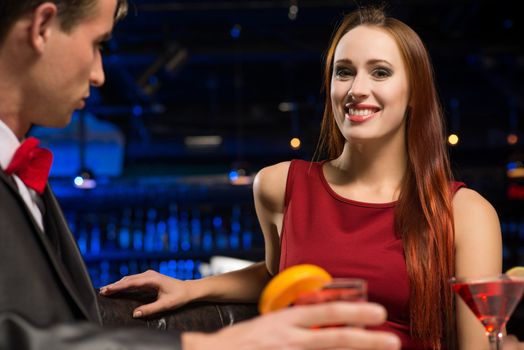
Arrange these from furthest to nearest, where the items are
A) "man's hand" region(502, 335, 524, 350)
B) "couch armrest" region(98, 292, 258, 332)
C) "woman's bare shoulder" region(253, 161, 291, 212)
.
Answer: "woman's bare shoulder" region(253, 161, 291, 212), "couch armrest" region(98, 292, 258, 332), "man's hand" region(502, 335, 524, 350)

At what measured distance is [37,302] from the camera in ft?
4.48

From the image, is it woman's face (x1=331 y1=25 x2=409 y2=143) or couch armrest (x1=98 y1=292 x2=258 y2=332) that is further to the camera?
woman's face (x1=331 y1=25 x2=409 y2=143)

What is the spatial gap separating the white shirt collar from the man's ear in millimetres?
158

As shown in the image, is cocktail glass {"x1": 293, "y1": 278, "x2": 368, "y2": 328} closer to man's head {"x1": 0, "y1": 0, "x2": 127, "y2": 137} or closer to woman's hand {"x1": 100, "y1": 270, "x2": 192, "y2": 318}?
man's head {"x1": 0, "y1": 0, "x2": 127, "y2": 137}

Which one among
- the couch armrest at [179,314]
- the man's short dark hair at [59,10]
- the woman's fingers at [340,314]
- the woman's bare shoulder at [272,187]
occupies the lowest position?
the couch armrest at [179,314]

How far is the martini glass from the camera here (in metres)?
1.62

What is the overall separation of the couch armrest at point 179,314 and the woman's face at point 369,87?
0.64 m

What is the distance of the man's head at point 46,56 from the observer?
142 cm

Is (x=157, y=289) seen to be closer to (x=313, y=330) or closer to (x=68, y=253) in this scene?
(x=68, y=253)

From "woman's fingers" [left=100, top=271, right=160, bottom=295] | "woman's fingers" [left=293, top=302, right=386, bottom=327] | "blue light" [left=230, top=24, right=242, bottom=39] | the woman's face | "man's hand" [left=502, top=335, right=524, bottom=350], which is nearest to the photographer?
"woman's fingers" [left=293, top=302, right=386, bottom=327]

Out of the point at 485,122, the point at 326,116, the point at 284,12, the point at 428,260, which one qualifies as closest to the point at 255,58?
the point at 284,12

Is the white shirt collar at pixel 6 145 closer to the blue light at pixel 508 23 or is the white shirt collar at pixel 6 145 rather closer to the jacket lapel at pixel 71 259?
the jacket lapel at pixel 71 259

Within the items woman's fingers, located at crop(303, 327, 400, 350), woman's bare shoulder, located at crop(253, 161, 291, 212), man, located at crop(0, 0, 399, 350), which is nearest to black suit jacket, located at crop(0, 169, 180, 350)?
man, located at crop(0, 0, 399, 350)

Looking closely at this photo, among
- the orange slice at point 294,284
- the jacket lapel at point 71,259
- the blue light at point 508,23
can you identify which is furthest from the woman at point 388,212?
the blue light at point 508,23
